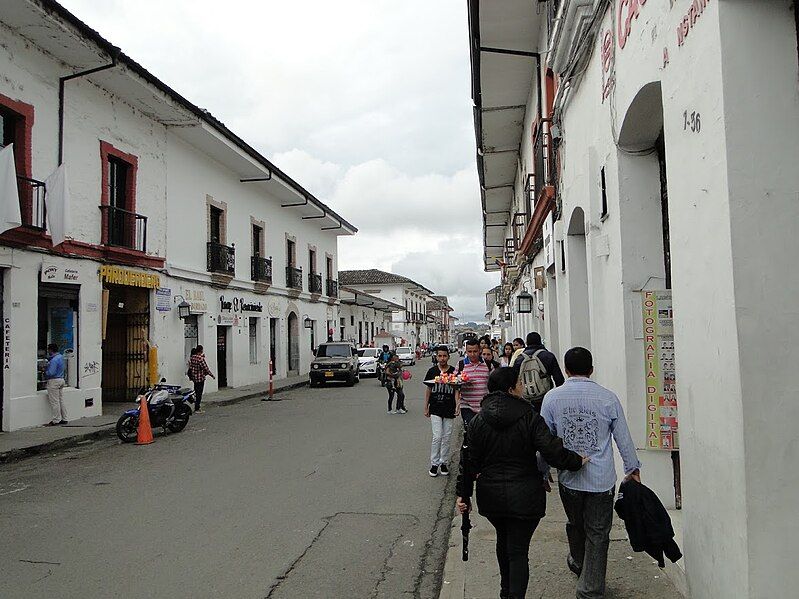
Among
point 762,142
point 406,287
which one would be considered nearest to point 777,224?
point 762,142

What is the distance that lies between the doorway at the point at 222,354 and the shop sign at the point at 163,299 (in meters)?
4.25

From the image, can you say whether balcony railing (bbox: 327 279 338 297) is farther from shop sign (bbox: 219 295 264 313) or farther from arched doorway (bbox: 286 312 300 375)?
shop sign (bbox: 219 295 264 313)

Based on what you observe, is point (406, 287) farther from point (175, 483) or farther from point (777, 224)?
point (777, 224)

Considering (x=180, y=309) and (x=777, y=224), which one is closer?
(x=777, y=224)


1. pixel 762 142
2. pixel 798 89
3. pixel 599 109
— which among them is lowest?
pixel 762 142

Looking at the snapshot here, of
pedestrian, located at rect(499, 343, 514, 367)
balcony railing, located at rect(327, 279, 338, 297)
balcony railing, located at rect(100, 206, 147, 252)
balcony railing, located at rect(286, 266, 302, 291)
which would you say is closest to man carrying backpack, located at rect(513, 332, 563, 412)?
pedestrian, located at rect(499, 343, 514, 367)

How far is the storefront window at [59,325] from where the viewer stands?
1356cm

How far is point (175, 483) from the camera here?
26.8 ft

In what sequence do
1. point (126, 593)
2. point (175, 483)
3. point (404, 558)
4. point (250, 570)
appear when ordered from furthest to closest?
point (175, 483) < point (404, 558) < point (250, 570) < point (126, 593)

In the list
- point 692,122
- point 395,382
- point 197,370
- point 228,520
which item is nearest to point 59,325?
point 197,370

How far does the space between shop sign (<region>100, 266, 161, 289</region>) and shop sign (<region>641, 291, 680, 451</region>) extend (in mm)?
13214

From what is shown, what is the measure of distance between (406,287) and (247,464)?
66.0 metres

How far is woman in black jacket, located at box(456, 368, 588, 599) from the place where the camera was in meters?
3.81

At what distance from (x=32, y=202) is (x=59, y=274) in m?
1.60
